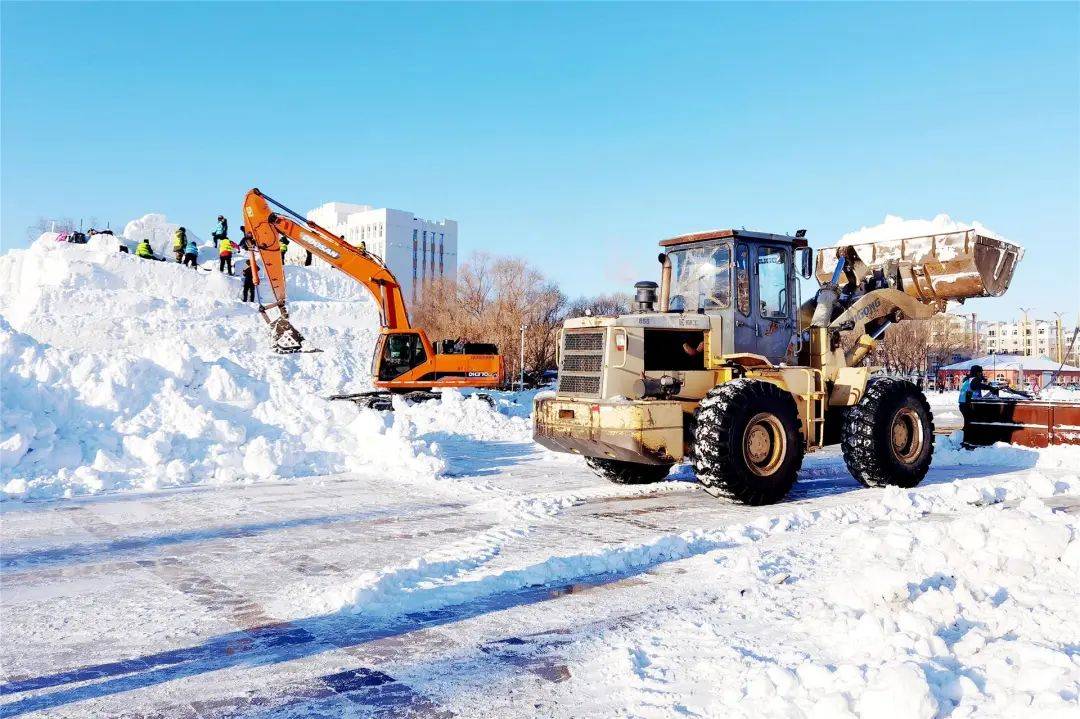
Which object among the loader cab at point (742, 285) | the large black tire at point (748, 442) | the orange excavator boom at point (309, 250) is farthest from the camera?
the orange excavator boom at point (309, 250)

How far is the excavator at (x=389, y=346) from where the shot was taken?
17.4 m

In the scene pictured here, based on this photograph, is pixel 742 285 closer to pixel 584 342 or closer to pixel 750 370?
pixel 750 370

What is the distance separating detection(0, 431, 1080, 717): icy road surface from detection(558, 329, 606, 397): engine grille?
4.67 ft

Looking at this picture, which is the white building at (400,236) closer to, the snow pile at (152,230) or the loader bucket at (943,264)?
the snow pile at (152,230)

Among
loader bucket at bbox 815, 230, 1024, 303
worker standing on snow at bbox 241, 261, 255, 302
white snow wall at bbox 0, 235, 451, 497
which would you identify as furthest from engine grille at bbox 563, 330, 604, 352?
worker standing on snow at bbox 241, 261, 255, 302

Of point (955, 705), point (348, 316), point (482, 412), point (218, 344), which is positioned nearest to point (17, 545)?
point (955, 705)

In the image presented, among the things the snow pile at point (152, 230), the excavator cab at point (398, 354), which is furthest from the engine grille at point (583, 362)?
the snow pile at point (152, 230)

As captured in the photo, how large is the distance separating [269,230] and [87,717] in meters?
14.2

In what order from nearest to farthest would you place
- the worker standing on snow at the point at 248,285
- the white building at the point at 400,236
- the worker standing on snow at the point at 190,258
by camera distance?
the worker standing on snow at the point at 248,285 → the worker standing on snow at the point at 190,258 → the white building at the point at 400,236

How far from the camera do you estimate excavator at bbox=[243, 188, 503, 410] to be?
57.0 feet

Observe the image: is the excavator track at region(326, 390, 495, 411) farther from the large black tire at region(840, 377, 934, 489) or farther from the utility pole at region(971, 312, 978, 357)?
the utility pole at region(971, 312, 978, 357)

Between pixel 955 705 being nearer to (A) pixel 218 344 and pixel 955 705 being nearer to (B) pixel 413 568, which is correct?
(B) pixel 413 568

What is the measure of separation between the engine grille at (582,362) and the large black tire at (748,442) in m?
1.23

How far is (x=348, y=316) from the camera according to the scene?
34.7 metres
